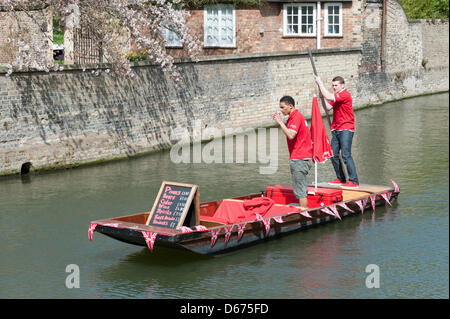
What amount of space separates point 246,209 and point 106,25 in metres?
9.67

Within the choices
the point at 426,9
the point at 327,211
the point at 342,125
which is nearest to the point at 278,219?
the point at 327,211

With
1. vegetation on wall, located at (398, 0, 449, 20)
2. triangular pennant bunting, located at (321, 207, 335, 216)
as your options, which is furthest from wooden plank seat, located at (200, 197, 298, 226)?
vegetation on wall, located at (398, 0, 449, 20)

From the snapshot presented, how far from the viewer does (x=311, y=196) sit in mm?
13805

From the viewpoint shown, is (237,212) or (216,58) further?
(216,58)

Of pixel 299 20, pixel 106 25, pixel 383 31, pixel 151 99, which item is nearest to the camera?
pixel 106 25

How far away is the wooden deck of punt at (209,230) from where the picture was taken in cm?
1088

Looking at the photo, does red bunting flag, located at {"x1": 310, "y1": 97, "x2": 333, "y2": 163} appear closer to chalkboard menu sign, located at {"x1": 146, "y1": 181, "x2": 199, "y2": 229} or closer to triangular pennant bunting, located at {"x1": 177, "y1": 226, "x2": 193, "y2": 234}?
chalkboard menu sign, located at {"x1": 146, "y1": 181, "x2": 199, "y2": 229}

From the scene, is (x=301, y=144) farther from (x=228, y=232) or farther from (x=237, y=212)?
(x=228, y=232)

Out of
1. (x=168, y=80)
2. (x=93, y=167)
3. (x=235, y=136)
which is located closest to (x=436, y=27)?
(x=235, y=136)

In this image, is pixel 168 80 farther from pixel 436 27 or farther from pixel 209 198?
pixel 436 27

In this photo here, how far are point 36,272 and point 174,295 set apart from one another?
2168 mm

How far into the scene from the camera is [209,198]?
16.2 meters

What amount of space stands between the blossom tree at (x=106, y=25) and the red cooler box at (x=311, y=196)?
23.6ft

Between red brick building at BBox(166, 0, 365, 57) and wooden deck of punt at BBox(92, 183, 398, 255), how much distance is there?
19.6m
